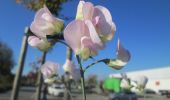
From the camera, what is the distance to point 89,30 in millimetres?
1687

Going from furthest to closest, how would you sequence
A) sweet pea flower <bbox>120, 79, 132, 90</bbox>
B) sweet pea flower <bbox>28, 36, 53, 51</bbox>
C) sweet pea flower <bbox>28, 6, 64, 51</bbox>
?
sweet pea flower <bbox>120, 79, 132, 90</bbox>, sweet pea flower <bbox>28, 36, 53, 51</bbox>, sweet pea flower <bbox>28, 6, 64, 51</bbox>

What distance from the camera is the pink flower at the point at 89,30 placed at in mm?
1681

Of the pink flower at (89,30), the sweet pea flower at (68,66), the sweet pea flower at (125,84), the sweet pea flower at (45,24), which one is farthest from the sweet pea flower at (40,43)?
the sweet pea flower at (125,84)

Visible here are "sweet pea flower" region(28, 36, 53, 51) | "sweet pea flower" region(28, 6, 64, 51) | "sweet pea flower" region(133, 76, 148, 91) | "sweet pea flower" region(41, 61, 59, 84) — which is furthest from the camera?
"sweet pea flower" region(133, 76, 148, 91)

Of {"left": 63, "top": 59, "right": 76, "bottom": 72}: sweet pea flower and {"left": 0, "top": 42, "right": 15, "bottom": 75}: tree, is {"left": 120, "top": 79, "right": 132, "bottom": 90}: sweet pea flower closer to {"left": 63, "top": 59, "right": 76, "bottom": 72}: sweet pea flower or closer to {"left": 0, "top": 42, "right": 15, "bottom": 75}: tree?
{"left": 63, "top": 59, "right": 76, "bottom": 72}: sweet pea flower

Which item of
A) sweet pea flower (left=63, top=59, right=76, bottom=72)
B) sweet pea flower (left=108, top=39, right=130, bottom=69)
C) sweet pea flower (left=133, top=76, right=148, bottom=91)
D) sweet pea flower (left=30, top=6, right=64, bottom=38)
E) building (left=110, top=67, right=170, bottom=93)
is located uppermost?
building (left=110, top=67, right=170, bottom=93)

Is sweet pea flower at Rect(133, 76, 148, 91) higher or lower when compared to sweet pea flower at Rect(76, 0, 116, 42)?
lower

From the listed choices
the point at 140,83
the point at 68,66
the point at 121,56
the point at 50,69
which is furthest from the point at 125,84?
the point at 121,56

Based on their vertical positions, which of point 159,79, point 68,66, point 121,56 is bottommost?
point 121,56

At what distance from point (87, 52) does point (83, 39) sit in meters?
0.08

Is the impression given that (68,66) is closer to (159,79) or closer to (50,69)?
(50,69)

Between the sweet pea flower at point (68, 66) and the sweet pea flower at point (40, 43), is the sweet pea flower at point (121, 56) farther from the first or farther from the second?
the sweet pea flower at point (68, 66)

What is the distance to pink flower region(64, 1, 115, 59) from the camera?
1681mm

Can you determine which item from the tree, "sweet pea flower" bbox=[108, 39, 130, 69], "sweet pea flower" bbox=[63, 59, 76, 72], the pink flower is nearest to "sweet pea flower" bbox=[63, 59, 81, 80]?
"sweet pea flower" bbox=[63, 59, 76, 72]
